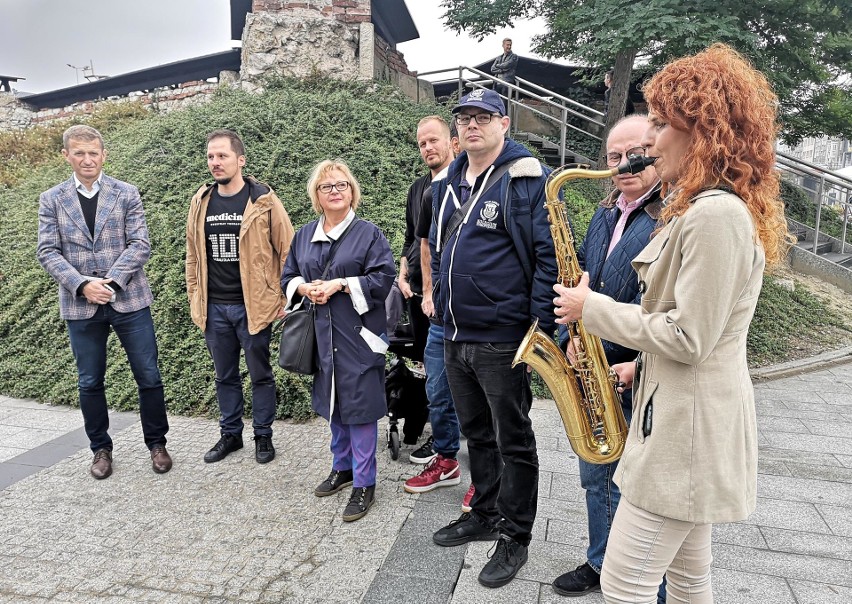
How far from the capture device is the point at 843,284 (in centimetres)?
920

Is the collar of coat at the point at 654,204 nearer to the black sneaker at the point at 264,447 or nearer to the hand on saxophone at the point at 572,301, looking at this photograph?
the hand on saxophone at the point at 572,301

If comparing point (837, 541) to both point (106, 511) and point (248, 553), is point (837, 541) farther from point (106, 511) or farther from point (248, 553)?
point (106, 511)

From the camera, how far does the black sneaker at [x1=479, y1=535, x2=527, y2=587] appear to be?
269 centimetres

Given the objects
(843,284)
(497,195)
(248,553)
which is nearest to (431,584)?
(248,553)

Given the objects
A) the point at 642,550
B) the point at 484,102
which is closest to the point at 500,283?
the point at 484,102

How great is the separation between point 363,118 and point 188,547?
654cm

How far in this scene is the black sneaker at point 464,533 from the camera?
9.93ft

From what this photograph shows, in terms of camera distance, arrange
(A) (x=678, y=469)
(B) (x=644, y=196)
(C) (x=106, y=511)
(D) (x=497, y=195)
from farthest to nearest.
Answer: (C) (x=106, y=511) → (D) (x=497, y=195) → (B) (x=644, y=196) → (A) (x=678, y=469)

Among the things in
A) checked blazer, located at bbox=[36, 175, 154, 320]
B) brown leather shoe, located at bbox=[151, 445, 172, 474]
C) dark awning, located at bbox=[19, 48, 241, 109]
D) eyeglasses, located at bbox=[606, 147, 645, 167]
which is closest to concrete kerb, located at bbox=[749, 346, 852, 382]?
eyeglasses, located at bbox=[606, 147, 645, 167]

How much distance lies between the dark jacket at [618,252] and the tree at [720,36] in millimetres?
6069

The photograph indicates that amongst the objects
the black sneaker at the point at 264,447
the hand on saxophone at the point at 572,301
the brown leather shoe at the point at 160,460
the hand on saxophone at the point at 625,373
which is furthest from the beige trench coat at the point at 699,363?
A: the brown leather shoe at the point at 160,460

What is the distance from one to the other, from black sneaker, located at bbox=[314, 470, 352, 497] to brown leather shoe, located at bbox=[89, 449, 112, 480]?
147 cm

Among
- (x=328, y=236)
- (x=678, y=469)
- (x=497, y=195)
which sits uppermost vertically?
(x=497, y=195)

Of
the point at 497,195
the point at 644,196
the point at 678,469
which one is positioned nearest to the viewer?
the point at 678,469
